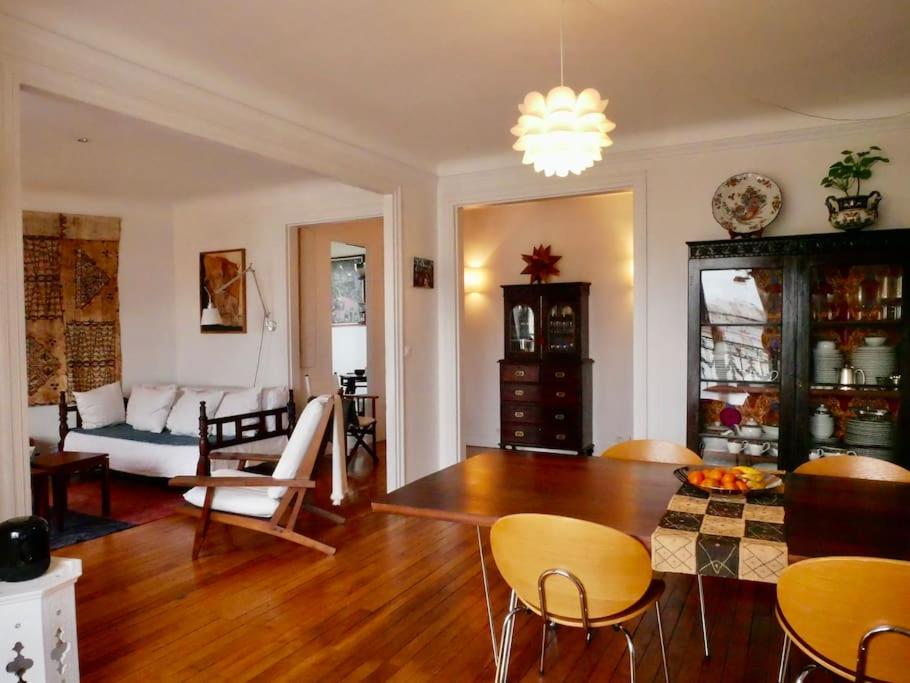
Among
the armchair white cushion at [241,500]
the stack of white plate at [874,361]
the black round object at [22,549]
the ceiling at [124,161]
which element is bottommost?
the armchair white cushion at [241,500]

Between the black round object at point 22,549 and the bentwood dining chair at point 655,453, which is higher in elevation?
the bentwood dining chair at point 655,453

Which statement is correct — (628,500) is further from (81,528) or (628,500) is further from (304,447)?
(81,528)

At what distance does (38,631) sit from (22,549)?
0.27 metres

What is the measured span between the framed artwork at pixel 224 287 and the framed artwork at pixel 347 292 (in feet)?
7.78

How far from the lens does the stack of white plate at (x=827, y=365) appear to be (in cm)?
374

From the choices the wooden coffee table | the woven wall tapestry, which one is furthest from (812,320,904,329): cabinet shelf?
the woven wall tapestry

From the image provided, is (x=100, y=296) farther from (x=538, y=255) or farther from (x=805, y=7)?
(x=805, y=7)

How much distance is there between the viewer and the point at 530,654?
2580 millimetres

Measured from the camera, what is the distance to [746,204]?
4.10 meters

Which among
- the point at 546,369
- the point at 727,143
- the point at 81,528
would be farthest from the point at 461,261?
the point at 81,528

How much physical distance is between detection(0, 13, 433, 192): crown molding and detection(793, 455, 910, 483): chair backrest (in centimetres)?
316

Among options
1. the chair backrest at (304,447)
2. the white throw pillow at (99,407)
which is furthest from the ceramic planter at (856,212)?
the white throw pillow at (99,407)

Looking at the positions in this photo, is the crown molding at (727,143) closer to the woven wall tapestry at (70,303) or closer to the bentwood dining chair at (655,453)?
the bentwood dining chair at (655,453)

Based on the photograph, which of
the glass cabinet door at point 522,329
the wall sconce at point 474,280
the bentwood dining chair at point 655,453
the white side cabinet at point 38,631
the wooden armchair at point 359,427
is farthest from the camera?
the wall sconce at point 474,280
